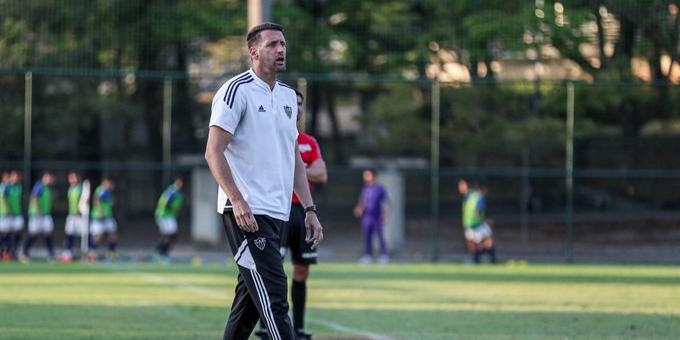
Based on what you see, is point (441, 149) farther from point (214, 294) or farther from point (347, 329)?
point (347, 329)

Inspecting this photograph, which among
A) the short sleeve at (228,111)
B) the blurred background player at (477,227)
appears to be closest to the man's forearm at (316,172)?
the short sleeve at (228,111)

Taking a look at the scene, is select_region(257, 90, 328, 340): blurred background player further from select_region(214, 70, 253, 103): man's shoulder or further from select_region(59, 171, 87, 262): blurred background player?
select_region(59, 171, 87, 262): blurred background player

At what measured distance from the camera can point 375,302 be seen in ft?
52.1

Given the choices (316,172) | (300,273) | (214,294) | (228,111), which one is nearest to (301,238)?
(300,273)

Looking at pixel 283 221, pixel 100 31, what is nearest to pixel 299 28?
pixel 100 31

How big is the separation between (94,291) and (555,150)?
15.3 metres

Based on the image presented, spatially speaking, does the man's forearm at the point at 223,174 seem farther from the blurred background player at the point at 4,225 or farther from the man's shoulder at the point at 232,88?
the blurred background player at the point at 4,225

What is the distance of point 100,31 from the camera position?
114 feet

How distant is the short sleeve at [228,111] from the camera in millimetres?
7215

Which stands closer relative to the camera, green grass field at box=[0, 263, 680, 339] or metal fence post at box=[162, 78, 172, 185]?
green grass field at box=[0, 263, 680, 339]

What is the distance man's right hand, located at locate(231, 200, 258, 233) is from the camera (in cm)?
705

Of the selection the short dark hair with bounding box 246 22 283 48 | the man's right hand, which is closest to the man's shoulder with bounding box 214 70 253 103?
the short dark hair with bounding box 246 22 283 48

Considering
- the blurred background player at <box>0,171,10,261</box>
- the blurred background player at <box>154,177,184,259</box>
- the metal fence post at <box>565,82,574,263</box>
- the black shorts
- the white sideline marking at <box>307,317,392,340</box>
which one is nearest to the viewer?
the black shorts

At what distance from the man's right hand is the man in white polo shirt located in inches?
1.6
